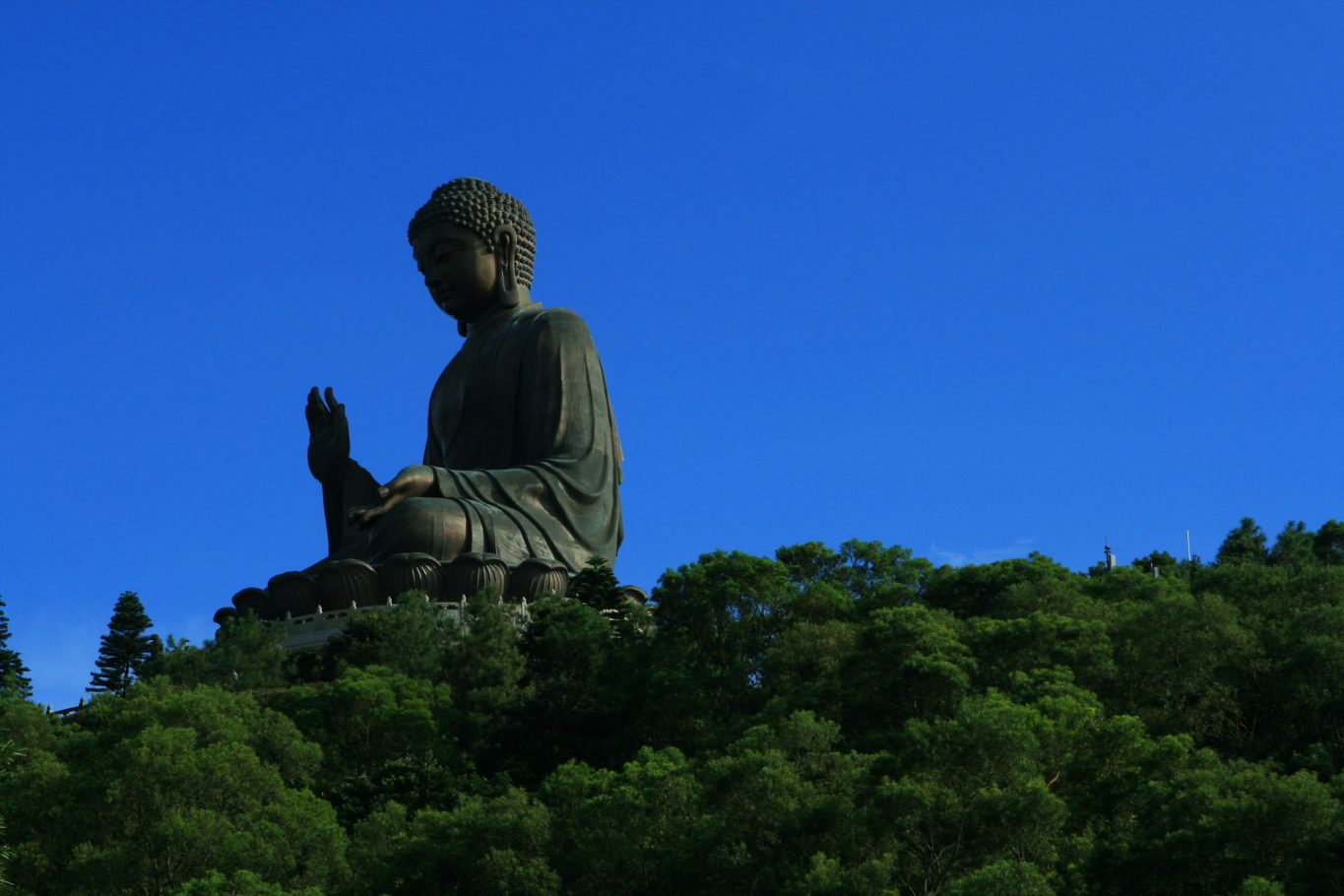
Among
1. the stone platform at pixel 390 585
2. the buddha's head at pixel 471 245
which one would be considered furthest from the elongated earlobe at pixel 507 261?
the stone platform at pixel 390 585

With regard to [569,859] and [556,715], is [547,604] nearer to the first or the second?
[556,715]

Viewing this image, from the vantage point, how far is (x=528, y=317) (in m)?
39.2

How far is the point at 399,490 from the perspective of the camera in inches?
1394

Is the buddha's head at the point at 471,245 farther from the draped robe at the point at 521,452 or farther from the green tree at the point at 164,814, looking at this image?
the green tree at the point at 164,814

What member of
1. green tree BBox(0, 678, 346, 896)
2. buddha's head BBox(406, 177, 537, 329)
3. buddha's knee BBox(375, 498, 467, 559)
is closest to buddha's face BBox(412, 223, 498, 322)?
buddha's head BBox(406, 177, 537, 329)

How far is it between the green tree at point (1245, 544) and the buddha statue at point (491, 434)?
878cm

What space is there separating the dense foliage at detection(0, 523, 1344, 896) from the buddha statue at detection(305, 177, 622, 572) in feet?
8.74

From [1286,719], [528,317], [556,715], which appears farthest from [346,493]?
[1286,719]

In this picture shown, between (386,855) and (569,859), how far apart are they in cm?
161

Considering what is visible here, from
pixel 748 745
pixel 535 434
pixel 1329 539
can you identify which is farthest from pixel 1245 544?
pixel 748 745

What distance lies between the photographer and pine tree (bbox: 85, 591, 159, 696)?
113 ft

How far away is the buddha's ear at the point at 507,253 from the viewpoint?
39.5 meters

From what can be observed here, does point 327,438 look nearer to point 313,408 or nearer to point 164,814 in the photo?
point 313,408

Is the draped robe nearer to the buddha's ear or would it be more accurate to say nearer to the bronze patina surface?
the bronze patina surface
